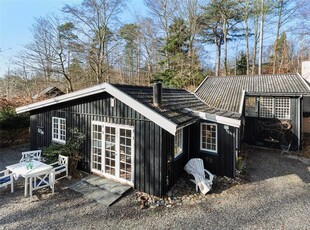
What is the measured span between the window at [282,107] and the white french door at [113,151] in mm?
8887

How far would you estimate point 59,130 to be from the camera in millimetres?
7508

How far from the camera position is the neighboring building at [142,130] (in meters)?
5.20

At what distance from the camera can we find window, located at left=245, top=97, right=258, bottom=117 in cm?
1073

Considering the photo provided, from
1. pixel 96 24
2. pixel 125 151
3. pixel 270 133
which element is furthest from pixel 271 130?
pixel 96 24

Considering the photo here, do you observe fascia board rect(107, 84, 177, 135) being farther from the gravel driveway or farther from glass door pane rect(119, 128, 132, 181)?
the gravel driveway

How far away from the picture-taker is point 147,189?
5.34m

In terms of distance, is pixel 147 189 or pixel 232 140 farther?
pixel 232 140

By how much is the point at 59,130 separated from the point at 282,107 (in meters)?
11.4

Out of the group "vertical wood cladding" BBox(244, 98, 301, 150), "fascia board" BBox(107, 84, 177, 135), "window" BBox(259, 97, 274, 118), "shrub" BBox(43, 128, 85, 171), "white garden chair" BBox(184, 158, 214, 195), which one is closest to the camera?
"fascia board" BBox(107, 84, 177, 135)

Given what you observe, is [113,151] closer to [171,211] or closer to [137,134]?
[137,134]

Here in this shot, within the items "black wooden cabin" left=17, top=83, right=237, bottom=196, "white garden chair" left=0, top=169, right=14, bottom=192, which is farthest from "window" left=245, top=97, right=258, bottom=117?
"white garden chair" left=0, top=169, right=14, bottom=192

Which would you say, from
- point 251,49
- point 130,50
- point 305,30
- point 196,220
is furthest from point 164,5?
point 196,220

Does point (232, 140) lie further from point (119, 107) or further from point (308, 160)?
point (308, 160)

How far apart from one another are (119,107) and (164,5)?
17.0 metres
